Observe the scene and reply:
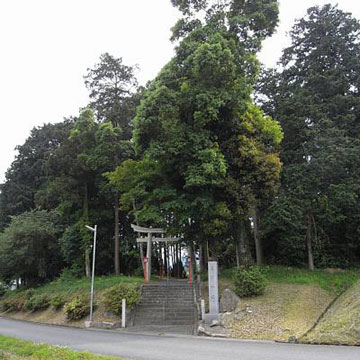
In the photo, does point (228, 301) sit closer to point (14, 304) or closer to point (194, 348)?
point (194, 348)

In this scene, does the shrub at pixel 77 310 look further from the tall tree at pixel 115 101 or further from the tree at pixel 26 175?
the tree at pixel 26 175

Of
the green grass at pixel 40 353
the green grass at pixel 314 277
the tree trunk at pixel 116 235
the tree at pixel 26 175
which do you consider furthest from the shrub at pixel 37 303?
the tree at pixel 26 175

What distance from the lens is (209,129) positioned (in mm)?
18562

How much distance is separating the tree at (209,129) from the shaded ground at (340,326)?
232 inches

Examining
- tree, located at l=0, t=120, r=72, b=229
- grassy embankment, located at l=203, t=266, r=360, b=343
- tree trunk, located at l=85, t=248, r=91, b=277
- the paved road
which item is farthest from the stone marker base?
tree, located at l=0, t=120, r=72, b=229

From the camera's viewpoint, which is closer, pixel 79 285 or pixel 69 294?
pixel 69 294

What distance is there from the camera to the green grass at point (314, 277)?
1653cm

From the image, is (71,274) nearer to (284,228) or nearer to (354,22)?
(284,228)

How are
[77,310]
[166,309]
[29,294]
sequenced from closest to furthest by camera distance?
[166,309] → [77,310] → [29,294]

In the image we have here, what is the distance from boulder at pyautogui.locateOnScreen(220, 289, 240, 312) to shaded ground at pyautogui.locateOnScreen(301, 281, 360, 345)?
3.37 metres

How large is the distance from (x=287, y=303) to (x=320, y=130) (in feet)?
30.8

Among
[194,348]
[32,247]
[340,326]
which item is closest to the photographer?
[194,348]

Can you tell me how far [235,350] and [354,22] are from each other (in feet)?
67.6

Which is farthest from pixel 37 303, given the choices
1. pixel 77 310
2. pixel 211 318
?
pixel 211 318
